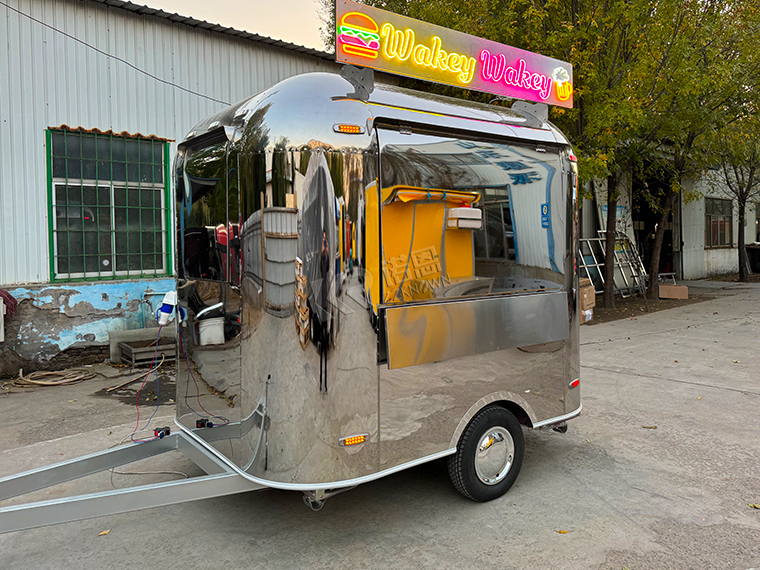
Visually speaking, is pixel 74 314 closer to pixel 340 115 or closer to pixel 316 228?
pixel 316 228

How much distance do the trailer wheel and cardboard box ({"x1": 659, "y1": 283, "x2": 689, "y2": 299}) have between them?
12.9 meters

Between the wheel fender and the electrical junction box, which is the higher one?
the electrical junction box

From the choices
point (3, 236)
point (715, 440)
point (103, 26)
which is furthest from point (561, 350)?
point (103, 26)

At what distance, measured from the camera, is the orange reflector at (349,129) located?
10.3 ft

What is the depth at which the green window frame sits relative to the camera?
26.9ft

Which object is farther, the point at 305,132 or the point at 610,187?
the point at 610,187

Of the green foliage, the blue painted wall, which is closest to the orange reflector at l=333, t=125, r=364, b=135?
the blue painted wall

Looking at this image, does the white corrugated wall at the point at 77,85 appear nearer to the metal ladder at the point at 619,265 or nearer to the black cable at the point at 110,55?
the black cable at the point at 110,55

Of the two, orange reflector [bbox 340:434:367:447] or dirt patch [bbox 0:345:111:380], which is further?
dirt patch [bbox 0:345:111:380]

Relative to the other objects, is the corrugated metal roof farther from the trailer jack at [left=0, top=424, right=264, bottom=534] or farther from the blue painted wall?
the trailer jack at [left=0, top=424, right=264, bottom=534]

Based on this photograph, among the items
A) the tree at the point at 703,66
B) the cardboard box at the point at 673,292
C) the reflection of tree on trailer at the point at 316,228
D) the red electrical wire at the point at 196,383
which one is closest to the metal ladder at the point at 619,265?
the cardboard box at the point at 673,292

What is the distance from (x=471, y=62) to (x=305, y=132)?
146cm

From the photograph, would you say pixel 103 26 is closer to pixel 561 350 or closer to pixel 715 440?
A: pixel 561 350

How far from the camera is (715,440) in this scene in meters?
5.17
